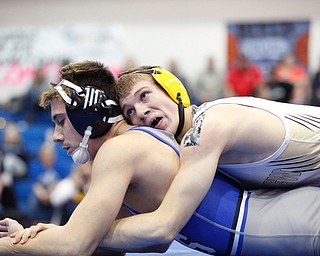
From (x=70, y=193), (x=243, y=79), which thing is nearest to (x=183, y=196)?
(x=70, y=193)

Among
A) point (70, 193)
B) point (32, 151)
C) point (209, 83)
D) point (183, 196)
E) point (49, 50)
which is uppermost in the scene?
point (183, 196)

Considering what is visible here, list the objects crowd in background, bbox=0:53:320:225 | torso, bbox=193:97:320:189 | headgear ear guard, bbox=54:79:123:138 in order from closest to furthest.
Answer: torso, bbox=193:97:320:189, headgear ear guard, bbox=54:79:123:138, crowd in background, bbox=0:53:320:225

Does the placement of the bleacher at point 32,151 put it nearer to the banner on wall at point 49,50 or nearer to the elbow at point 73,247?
the banner on wall at point 49,50

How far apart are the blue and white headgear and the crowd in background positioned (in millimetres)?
3569

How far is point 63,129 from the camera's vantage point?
102 inches

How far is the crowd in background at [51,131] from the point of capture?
279 inches

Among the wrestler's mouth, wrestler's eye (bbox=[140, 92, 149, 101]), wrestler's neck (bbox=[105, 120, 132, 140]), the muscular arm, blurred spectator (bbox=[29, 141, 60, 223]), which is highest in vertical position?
wrestler's eye (bbox=[140, 92, 149, 101])

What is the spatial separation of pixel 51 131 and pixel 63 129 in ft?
24.8

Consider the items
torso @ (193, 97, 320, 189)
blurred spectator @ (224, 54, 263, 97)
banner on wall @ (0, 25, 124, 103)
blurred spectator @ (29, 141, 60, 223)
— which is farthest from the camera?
banner on wall @ (0, 25, 124, 103)

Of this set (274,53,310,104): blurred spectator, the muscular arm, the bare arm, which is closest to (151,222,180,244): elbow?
the muscular arm

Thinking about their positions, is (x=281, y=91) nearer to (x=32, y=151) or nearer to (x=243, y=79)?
(x=243, y=79)

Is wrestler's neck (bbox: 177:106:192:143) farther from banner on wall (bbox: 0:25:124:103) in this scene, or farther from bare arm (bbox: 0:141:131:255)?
banner on wall (bbox: 0:25:124:103)

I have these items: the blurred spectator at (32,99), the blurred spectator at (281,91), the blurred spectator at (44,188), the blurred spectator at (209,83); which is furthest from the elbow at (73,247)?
the blurred spectator at (32,99)

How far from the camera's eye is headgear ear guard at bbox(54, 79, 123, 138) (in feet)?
8.27
